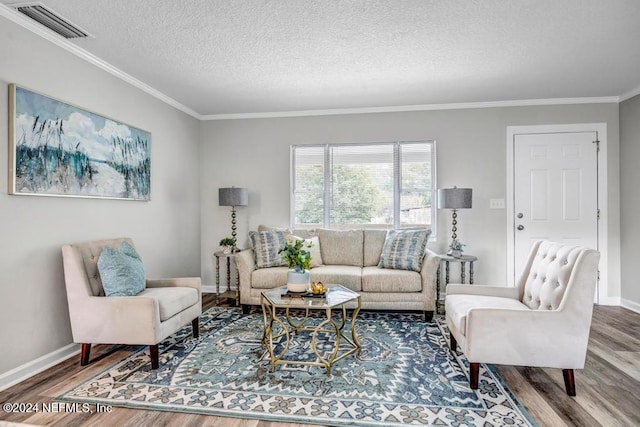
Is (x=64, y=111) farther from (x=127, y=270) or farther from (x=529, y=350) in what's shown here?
(x=529, y=350)

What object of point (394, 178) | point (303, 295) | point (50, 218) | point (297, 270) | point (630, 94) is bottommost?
point (303, 295)

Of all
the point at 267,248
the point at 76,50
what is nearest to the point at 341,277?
the point at 267,248

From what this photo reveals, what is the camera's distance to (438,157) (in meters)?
4.53

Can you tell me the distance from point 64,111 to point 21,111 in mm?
349

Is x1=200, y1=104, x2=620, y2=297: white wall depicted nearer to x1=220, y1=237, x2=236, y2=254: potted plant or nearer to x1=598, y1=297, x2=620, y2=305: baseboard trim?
x1=598, y1=297, x2=620, y2=305: baseboard trim

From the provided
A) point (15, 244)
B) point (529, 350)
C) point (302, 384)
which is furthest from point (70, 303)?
point (529, 350)

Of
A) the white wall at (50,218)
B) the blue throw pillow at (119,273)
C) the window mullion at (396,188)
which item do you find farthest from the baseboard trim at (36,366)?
the window mullion at (396,188)

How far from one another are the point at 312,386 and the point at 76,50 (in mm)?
3164

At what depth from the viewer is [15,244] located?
2.38 metres

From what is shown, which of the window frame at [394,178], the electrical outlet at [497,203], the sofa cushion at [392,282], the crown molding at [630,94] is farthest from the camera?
the window frame at [394,178]

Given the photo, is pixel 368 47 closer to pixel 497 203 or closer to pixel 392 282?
pixel 392 282

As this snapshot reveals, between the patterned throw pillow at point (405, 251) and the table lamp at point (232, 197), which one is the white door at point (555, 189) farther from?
the table lamp at point (232, 197)

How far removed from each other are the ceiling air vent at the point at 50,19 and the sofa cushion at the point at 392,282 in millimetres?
3194

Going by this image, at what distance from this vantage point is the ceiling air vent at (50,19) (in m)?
2.29
